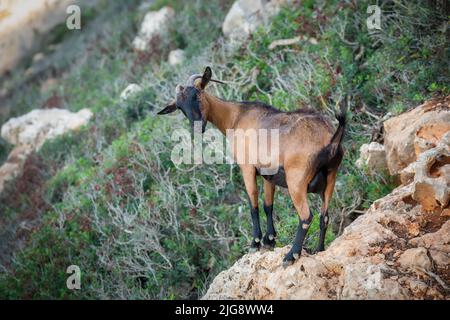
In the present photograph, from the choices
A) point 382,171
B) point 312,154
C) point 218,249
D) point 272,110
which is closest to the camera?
point 312,154

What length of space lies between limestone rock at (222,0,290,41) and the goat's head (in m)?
7.37

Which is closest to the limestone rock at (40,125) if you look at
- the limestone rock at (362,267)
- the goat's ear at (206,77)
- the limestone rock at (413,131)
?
the goat's ear at (206,77)

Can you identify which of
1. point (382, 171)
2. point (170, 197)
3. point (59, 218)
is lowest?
point (59, 218)

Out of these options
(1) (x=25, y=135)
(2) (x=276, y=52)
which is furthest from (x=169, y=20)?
(2) (x=276, y=52)

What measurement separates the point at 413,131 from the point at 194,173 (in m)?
5.05

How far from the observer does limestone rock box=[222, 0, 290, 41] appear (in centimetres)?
1548

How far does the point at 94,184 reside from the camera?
13852 mm

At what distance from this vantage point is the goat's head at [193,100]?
25.5 ft

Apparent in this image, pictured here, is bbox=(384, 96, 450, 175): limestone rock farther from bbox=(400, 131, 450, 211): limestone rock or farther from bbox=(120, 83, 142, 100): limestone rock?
bbox=(120, 83, 142, 100): limestone rock

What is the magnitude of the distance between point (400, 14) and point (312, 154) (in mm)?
6028

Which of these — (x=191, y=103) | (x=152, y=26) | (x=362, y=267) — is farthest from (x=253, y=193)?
(x=152, y=26)

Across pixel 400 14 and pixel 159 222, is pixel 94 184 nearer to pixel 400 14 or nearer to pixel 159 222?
pixel 159 222

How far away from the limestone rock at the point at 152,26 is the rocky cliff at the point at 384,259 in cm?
1323

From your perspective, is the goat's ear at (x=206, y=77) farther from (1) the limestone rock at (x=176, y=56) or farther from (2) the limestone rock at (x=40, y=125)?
(2) the limestone rock at (x=40, y=125)
